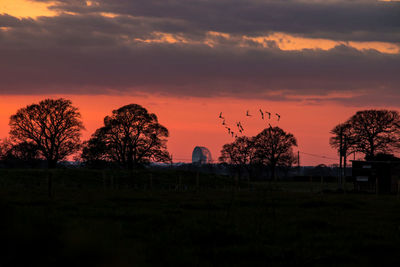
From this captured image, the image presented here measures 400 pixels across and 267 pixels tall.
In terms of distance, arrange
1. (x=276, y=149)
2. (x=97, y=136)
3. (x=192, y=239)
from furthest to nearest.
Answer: (x=276, y=149) → (x=97, y=136) → (x=192, y=239)

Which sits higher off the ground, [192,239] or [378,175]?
[378,175]

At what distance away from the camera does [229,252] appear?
1188cm

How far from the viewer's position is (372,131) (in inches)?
3533

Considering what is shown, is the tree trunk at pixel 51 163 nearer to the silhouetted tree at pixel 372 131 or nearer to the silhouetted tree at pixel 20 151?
the silhouetted tree at pixel 20 151

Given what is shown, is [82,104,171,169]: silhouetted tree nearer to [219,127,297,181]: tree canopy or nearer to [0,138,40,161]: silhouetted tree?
[0,138,40,161]: silhouetted tree

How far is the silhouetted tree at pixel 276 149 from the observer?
10962cm

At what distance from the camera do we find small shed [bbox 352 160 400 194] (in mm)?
77250

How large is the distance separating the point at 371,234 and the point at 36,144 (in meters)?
71.6

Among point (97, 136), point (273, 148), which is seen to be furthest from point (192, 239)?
point (273, 148)

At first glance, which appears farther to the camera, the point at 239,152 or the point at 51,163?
the point at 239,152

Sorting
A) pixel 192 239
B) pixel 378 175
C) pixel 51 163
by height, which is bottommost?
pixel 192 239

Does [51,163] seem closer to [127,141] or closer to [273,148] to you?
[127,141]

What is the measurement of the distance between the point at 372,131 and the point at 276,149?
81.6ft

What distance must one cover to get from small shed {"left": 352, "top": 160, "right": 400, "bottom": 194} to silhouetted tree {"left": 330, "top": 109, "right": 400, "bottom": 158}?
896 centimetres
